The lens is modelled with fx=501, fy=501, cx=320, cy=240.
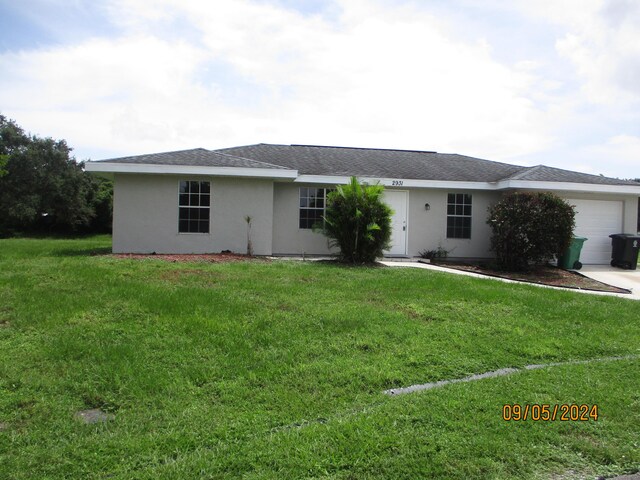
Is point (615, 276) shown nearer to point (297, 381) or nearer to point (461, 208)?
point (461, 208)

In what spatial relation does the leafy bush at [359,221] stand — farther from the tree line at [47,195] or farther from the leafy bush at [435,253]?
the tree line at [47,195]

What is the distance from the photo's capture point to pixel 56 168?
3825 centimetres

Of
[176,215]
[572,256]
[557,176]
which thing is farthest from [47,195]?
[572,256]

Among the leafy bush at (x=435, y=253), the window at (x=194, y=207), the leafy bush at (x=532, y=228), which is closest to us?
the leafy bush at (x=532, y=228)

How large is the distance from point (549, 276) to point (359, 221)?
5.24 m

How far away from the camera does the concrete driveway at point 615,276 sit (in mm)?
12198

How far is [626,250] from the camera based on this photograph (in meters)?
15.6

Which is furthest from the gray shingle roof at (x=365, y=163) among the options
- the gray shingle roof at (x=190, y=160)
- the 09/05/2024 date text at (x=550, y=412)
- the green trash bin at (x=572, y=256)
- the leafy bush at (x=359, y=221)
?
the 09/05/2024 date text at (x=550, y=412)

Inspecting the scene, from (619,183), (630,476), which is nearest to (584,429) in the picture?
(630,476)

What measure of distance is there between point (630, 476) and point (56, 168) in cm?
4194

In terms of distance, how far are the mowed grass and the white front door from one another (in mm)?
7122

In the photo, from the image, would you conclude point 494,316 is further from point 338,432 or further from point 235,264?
point 235,264

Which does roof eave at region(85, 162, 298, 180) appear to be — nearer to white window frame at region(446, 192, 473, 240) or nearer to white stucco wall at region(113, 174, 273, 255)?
white stucco wall at region(113, 174, 273, 255)

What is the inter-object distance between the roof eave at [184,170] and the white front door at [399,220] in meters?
3.60
